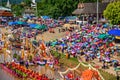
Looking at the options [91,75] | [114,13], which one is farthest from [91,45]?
[91,75]

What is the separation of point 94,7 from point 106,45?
79.4 ft

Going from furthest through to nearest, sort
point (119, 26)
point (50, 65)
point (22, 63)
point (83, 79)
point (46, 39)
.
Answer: point (46, 39) < point (119, 26) < point (22, 63) < point (50, 65) < point (83, 79)

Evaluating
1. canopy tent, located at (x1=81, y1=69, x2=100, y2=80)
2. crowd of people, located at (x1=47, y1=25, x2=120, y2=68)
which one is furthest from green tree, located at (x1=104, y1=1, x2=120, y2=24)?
canopy tent, located at (x1=81, y1=69, x2=100, y2=80)

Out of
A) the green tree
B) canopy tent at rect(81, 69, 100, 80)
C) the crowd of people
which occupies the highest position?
the green tree

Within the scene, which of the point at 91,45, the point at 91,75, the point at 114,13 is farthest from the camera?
the point at 114,13

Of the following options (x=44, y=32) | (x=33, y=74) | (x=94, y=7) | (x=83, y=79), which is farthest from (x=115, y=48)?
(x=94, y=7)

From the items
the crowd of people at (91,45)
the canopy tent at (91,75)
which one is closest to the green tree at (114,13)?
the crowd of people at (91,45)

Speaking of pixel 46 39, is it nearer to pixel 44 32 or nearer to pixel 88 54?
pixel 44 32

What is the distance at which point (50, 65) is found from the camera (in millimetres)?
32281

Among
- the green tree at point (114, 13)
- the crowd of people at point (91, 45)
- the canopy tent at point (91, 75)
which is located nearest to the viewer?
the canopy tent at point (91, 75)

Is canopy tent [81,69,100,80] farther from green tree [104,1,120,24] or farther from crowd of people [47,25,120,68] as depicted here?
green tree [104,1,120,24]

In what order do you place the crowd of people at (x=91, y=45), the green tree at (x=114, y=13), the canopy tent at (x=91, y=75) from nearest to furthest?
the canopy tent at (x=91, y=75) → the crowd of people at (x=91, y=45) → the green tree at (x=114, y=13)

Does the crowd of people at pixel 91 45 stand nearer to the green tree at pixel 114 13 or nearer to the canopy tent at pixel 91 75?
the green tree at pixel 114 13

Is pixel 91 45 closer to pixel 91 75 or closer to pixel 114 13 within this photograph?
pixel 114 13
